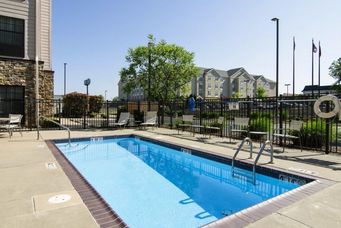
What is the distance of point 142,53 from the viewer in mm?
22641

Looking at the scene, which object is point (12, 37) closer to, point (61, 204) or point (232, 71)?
point (61, 204)

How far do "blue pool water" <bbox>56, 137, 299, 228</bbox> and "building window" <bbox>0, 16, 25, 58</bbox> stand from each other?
319 inches

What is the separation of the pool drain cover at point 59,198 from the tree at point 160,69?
728 inches

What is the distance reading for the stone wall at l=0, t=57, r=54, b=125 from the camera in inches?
529

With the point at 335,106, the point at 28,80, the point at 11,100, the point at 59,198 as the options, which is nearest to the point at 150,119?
the point at 28,80

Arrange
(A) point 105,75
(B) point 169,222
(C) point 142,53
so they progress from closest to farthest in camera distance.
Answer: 1. (B) point 169,222
2. (C) point 142,53
3. (A) point 105,75

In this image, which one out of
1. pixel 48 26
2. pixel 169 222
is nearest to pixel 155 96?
pixel 48 26

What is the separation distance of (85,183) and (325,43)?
3998 cm

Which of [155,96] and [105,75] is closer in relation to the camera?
[155,96]

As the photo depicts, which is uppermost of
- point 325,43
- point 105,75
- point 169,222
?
point 325,43

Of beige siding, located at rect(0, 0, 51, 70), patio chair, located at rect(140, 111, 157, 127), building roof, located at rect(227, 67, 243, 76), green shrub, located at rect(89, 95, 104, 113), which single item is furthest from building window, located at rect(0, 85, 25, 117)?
building roof, located at rect(227, 67, 243, 76)

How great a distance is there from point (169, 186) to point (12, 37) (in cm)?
1295

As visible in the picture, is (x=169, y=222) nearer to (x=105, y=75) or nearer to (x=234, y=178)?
(x=234, y=178)

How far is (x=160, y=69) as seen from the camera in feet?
75.4
